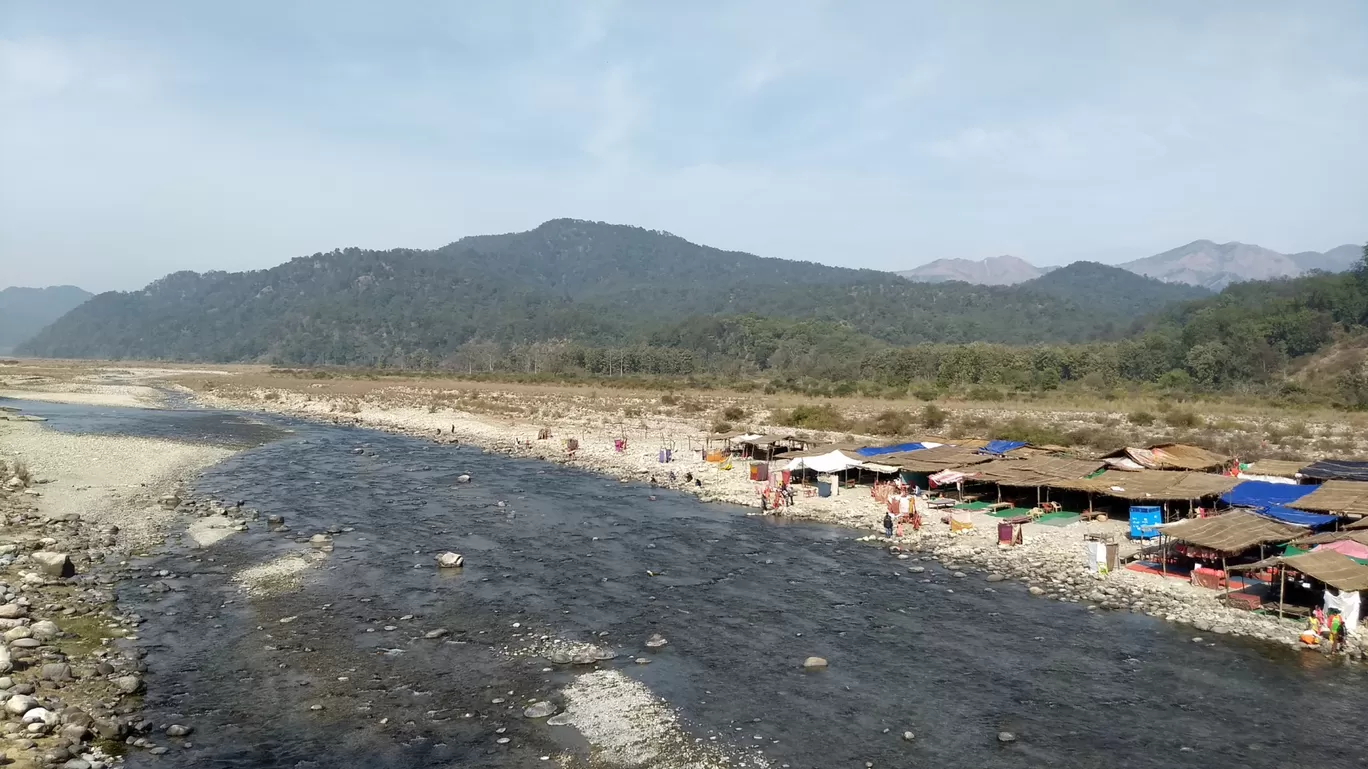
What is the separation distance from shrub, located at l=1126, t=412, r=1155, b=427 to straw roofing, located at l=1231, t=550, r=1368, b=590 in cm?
4248

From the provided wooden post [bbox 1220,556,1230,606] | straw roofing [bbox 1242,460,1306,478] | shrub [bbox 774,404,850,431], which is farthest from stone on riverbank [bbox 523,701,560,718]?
shrub [bbox 774,404,850,431]

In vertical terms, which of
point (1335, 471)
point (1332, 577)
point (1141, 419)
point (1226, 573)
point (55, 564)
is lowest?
point (1226, 573)

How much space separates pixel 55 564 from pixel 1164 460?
1522 inches

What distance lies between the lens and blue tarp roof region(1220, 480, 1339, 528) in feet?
81.8

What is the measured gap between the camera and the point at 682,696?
50.9 feet

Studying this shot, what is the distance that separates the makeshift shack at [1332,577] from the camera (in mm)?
17953

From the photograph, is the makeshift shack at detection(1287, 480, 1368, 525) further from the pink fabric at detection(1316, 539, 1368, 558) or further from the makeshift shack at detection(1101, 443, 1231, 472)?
the makeshift shack at detection(1101, 443, 1231, 472)

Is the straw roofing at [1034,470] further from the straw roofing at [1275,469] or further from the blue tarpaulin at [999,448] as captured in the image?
the straw roofing at [1275,469]

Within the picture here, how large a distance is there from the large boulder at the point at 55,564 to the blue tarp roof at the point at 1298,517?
3340 cm

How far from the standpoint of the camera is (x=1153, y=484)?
29.6 m

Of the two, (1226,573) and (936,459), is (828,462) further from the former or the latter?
(1226,573)

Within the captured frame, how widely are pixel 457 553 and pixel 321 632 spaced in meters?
7.29

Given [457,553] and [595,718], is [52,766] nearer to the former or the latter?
[595,718]

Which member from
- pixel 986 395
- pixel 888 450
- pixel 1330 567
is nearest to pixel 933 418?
pixel 888 450
